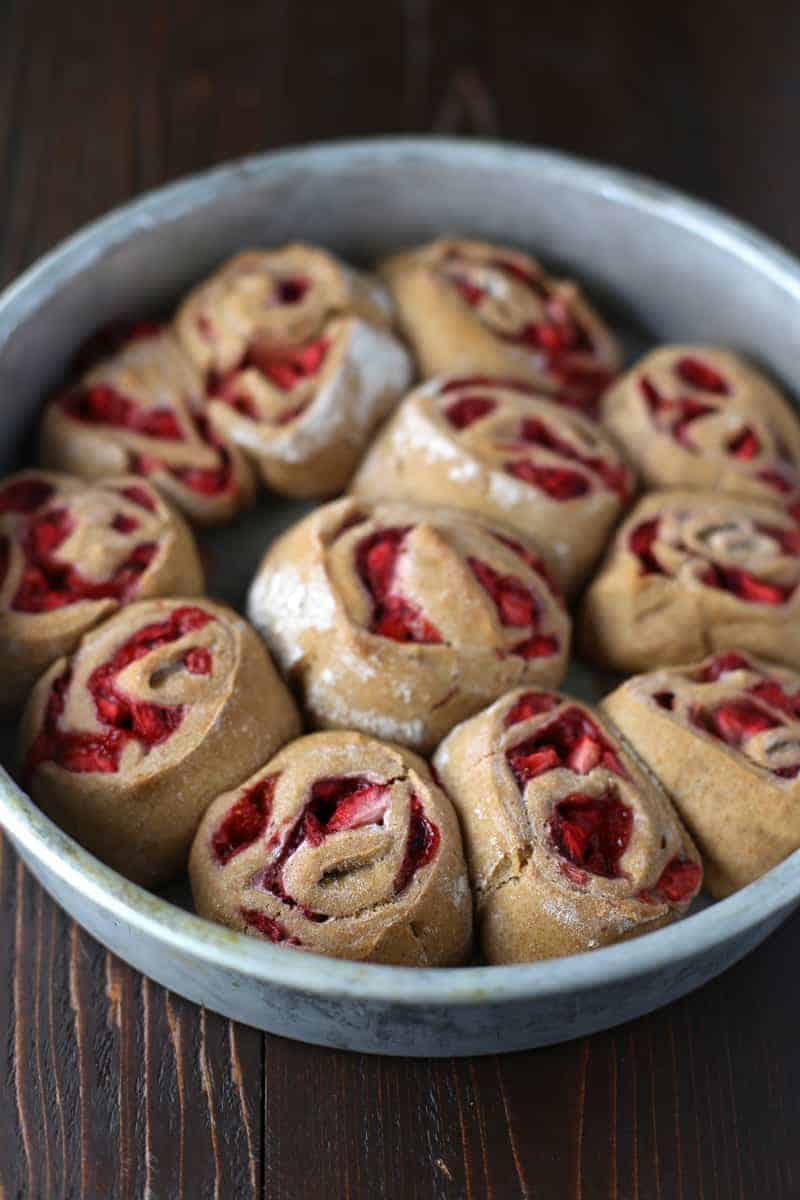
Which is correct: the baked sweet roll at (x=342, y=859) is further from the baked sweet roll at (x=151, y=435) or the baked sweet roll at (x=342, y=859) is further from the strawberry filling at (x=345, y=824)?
the baked sweet roll at (x=151, y=435)

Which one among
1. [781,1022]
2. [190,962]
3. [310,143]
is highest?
[310,143]

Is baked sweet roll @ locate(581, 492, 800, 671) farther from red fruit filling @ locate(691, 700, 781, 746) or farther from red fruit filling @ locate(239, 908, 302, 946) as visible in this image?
red fruit filling @ locate(239, 908, 302, 946)

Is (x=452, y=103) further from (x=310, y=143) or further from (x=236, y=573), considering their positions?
(x=236, y=573)

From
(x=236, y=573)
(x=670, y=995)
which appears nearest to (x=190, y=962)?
(x=670, y=995)

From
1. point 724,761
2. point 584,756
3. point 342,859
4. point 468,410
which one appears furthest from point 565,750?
point 468,410

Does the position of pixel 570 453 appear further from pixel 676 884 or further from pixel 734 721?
pixel 676 884

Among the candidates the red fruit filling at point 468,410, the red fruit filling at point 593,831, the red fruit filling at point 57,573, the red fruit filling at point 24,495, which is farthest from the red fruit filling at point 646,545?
the red fruit filling at point 24,495

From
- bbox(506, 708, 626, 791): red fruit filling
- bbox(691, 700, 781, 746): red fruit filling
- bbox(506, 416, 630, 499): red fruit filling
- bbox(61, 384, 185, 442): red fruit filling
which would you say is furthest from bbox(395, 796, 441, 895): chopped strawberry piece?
bbox(61, 384, 185, 442): red fruit filling

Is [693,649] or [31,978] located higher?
[693,649]
